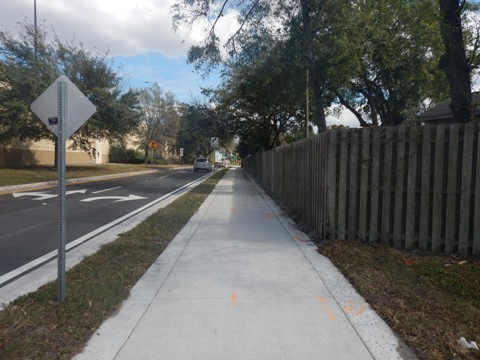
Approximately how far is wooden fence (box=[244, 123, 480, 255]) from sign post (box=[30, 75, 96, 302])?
14.4ft

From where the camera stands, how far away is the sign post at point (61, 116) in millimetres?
4297

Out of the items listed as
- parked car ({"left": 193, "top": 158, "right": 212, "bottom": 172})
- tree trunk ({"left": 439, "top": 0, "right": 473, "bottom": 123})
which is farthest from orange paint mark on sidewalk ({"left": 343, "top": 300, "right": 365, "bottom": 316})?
parked car ({"left": 193, "top": 158, "right": 212, "bottom": 172})

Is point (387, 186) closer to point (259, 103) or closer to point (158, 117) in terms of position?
point (259, 103)

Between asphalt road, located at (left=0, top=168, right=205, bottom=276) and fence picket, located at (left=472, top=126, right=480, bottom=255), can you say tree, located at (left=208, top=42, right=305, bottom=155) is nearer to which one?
asphalt road, located at (left=0, top=168, right=205, bottom=276)

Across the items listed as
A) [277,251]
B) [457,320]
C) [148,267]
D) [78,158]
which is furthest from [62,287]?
[78,158]

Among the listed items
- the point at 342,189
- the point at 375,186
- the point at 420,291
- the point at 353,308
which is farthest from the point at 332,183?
the point at 353,308

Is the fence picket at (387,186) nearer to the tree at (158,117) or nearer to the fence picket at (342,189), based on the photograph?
the fence picket at (342,189)

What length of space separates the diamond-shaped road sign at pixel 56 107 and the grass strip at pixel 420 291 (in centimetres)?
370

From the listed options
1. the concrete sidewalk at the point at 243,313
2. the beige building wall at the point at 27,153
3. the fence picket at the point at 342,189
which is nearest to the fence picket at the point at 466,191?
the fence picket at the point at 342,189

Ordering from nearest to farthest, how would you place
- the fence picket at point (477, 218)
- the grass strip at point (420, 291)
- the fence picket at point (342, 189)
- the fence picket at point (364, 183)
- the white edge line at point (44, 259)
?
1. the grass strip at point (420, 291)
2. the white edge line at point (44, 259)
3. the fence picket at point (477, 218)
4. the fence picket at point (364, 183)
5. the fence picket at point (342, 189)

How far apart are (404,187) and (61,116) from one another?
5239mm

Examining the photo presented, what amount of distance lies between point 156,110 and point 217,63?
47369 millimetres

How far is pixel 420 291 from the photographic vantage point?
4805 mm

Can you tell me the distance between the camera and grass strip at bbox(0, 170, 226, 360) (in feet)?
11.5
